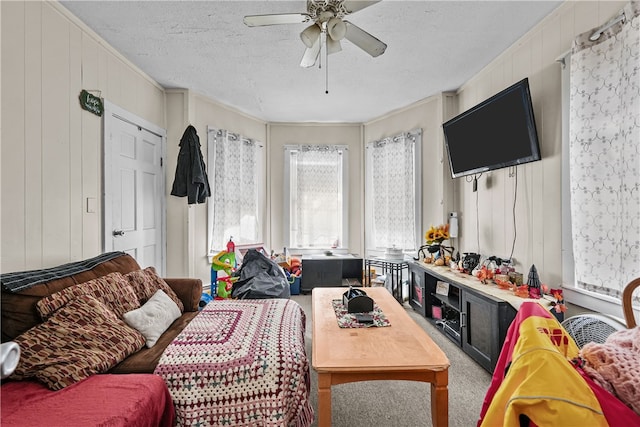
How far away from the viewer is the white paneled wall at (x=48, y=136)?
5.93 feet

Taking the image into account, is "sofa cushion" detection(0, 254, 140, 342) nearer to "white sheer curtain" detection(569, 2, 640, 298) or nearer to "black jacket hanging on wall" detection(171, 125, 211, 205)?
"black jacket hanging on wall" detection(171, 125, 211, 205)

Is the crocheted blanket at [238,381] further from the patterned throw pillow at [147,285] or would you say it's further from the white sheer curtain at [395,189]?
the white sheer curtain at [395,189]

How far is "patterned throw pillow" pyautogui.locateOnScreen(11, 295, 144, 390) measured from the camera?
1323 millimetres

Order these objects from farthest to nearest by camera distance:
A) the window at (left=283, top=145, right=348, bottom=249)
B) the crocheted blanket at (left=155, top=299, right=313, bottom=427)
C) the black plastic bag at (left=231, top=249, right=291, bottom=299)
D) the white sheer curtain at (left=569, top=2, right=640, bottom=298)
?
the window at (left=283, top=145, right=348, bottom=249)
the black plastic bag at (left=231, top=249, right=291, bottom=299)
the white sheer curtain at (left=569, top=2, right=640, bottom=298)
the crocheted blanket at (left=155, top=299, right=313, bottom=427)

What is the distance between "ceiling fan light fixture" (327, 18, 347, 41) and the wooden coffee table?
1759mm

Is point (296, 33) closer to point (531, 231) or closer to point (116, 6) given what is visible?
point (116, 6)

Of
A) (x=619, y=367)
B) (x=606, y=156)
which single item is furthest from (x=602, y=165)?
(x=619, y=367)

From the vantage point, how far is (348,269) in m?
4.44

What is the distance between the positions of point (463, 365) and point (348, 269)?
222 centimetres

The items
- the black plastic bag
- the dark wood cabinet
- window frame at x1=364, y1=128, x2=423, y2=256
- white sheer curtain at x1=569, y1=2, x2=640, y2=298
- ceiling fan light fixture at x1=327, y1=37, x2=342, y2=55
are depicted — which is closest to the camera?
white sheer curtain at x1=569, y1=2, x2=640, y2=298

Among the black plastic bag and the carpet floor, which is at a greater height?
the black plastic bag

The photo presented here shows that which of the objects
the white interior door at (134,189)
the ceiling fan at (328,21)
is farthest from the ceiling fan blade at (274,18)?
the white interior door at (134,189)

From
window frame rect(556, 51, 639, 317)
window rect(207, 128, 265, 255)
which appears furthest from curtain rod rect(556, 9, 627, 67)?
window rect(207, 128, 265, 255)

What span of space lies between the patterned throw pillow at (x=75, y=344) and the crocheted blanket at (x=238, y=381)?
9.6 inches
